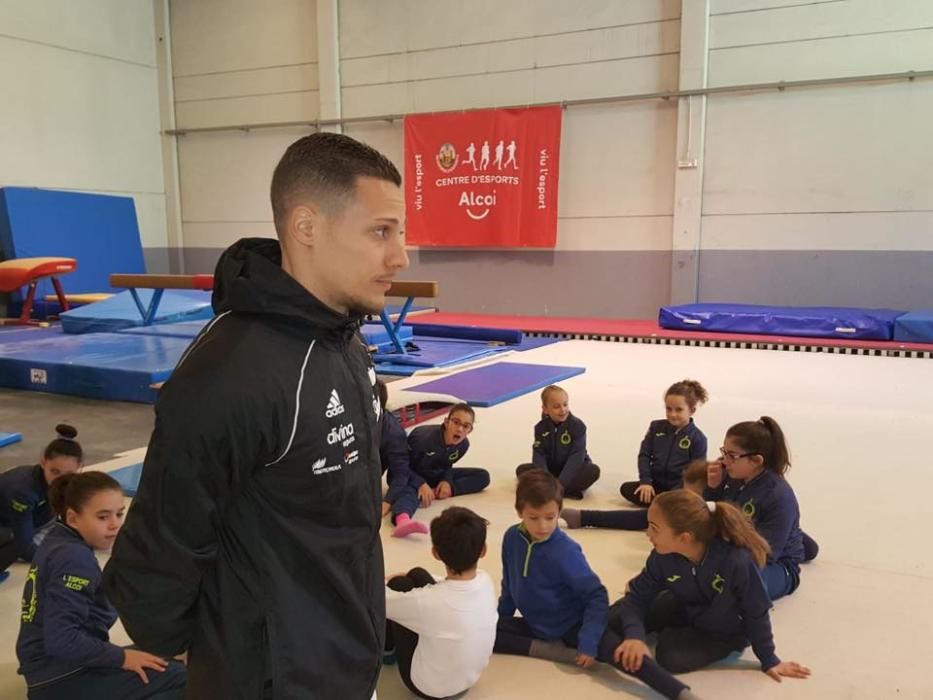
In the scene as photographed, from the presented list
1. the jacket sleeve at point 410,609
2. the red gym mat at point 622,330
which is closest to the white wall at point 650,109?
the red gym mat at point 622,330

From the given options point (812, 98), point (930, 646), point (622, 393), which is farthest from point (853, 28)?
point (930, 646)

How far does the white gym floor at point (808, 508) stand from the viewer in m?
2.33

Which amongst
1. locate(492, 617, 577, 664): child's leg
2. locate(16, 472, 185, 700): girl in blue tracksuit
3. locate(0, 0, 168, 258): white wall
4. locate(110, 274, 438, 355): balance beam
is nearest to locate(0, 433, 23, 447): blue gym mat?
locate(110, 274, 438, 355): balance beam

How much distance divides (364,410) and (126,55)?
542 inches

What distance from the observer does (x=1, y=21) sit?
10922mm

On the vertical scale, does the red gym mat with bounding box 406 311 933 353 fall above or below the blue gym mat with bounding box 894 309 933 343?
below

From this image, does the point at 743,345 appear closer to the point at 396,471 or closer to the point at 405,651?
the point at 396,471

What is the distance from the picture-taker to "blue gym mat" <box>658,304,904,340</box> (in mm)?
8633

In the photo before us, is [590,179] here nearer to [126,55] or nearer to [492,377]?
[492,377]

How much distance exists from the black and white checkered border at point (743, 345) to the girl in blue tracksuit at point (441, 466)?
571cm

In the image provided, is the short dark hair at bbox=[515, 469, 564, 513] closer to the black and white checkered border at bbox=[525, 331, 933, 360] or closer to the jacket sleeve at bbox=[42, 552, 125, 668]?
the jacket sleeve at bbox=[42, 552, 125, 668]

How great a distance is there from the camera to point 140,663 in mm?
2047

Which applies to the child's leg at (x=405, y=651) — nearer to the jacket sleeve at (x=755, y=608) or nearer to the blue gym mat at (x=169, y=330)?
the jacket sleeve at (x=755, y=608)

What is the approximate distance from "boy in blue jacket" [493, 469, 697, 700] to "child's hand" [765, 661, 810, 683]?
462 millimetres
